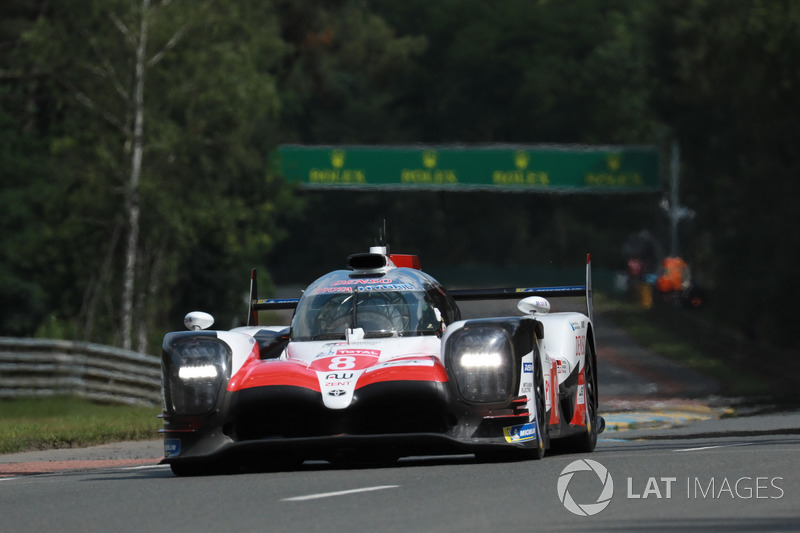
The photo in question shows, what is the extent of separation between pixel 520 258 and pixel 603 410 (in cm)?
7629

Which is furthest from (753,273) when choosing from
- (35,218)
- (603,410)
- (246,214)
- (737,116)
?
(603,410)

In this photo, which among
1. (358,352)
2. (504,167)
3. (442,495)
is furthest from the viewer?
(504,167)

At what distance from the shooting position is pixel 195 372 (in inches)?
501

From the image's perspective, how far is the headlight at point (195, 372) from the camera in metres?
12.6

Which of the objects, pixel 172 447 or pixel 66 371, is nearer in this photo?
pixel 172 447

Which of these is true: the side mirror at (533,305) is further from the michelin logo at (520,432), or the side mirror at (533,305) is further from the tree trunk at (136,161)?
the tree trunk at (136,161)

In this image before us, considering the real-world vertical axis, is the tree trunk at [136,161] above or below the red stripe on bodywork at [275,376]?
above

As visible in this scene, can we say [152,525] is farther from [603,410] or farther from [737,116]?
[737,116]

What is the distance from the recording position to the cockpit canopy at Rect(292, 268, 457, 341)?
13.5 m

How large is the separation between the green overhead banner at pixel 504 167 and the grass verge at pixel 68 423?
42.5 metres

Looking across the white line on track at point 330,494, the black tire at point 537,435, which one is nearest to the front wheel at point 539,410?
the black tire at point 537,435

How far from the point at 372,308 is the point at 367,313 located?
60 mm

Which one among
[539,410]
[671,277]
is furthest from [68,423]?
[671,277]

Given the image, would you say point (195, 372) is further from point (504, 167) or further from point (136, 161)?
point (504, 167)
